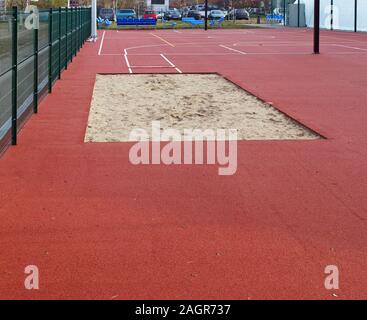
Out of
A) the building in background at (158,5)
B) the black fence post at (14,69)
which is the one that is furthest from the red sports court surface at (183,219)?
the building in background at (158,5)

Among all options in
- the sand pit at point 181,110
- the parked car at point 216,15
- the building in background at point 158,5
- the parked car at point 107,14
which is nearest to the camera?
the sand pit at point 181,110

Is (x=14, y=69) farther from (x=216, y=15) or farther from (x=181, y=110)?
(x=216, y=15)

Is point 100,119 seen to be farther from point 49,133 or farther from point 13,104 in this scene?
point 13,104

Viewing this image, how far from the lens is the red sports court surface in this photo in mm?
5656

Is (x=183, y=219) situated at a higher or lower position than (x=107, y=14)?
lower

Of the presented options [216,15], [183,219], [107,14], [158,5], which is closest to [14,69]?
[183,219]

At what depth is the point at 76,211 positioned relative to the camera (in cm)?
771

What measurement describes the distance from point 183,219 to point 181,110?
8.41 meters

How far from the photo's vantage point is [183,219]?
742cm

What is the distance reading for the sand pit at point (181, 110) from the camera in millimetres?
12773

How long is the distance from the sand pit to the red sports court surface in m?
0.54

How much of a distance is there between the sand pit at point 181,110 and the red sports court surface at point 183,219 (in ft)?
1.77

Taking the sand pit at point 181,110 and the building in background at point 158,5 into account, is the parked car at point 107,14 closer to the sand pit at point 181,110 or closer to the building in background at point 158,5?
the building in background at point 158,5

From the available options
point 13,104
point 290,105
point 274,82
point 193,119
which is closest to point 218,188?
point 13,104
